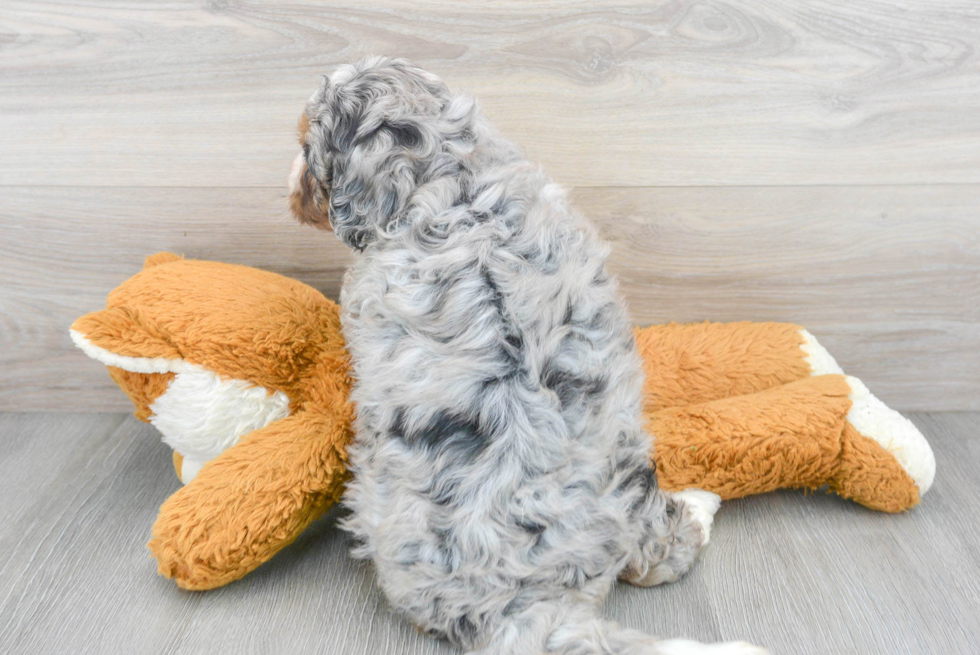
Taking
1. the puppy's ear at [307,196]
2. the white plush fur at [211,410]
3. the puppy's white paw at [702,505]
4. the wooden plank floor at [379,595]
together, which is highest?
the puppy's ear at [307,196]

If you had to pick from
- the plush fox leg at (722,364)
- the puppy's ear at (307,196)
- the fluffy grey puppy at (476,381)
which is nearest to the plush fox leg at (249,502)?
the fluffy grey puppy at (476,381)

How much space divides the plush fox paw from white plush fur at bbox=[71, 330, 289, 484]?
832 mm

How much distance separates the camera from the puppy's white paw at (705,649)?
741 mm

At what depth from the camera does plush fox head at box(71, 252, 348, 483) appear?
0.98 metres

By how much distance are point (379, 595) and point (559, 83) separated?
0.82 m

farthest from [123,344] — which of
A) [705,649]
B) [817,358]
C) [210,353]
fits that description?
[817,358]

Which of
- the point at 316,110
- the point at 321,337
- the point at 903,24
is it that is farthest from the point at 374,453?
the point at 903,24

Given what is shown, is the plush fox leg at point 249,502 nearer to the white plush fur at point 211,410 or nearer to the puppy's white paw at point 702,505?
the white plush fur at point 211,410

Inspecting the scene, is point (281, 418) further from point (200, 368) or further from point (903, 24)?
point (903, 24)

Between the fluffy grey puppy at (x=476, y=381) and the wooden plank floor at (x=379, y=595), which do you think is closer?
the fluffy grey puppy at (x=476, y=381)

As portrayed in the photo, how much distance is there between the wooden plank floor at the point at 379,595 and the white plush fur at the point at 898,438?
0.27 ft

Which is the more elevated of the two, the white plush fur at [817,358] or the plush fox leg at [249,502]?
the white plush fur at [817,358]

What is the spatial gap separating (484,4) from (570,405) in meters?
0.69

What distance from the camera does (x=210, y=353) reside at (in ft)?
3.23
